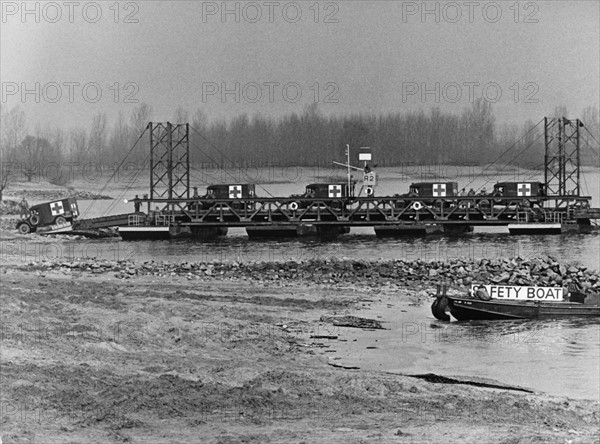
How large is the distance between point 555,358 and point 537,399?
116 centimetres

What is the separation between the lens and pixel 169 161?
7828mm

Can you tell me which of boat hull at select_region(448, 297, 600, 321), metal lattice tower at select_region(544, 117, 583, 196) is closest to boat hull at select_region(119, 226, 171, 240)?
boat hull at select_region(448, 297, 600, 321)

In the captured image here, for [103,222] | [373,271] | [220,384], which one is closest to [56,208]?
[103,222]

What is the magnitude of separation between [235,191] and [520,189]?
9.26ft

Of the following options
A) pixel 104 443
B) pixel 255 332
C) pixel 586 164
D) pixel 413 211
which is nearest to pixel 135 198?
pixel 255 332

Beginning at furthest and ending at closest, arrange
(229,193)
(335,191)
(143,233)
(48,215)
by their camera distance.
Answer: (48,215) → (143,233) → (229,193) → (335,191)

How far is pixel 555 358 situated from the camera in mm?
6465

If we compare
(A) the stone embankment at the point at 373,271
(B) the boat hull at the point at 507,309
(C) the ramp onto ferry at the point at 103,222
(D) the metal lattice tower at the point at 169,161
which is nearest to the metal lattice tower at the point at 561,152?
(A) the stone embankment at the point at 373,271

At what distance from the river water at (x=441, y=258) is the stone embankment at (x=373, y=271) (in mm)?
121

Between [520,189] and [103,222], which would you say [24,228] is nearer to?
[103,222]

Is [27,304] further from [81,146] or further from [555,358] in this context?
[555,358]

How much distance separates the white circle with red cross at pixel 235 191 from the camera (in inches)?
313

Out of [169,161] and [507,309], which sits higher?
[169,161]

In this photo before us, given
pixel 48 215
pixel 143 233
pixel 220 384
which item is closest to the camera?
pixel 220 384
